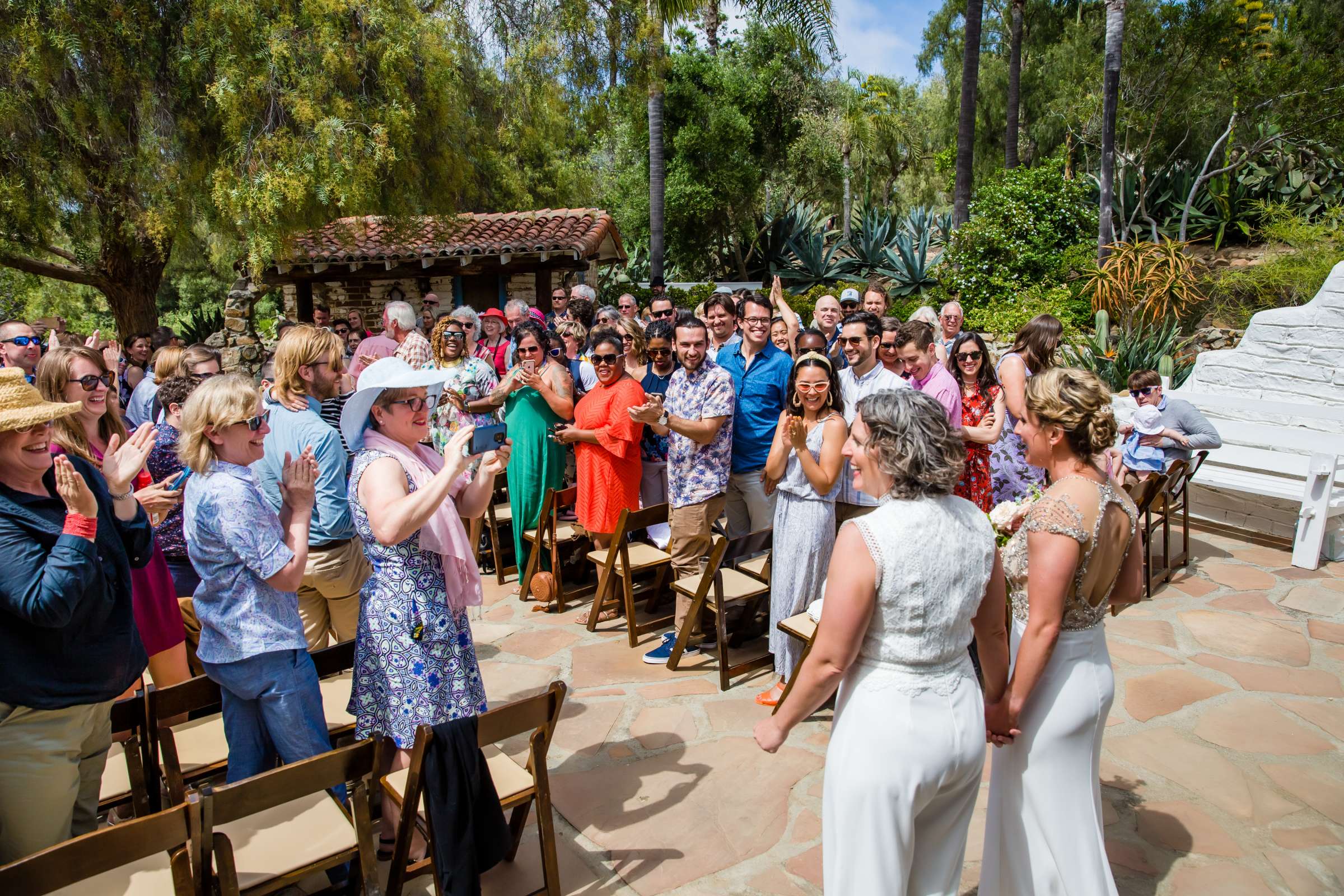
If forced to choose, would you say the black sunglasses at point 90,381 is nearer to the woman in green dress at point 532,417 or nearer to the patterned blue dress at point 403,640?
the patterned blue dress at point 403,640

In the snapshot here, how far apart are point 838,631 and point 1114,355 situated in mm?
9743

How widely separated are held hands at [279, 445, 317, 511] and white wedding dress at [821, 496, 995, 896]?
6.11ft

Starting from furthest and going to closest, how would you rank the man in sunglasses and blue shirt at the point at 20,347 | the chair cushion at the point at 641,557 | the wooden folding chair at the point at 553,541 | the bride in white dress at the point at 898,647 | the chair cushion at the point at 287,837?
the wooden folding chair at the point at 553,541 < the man in sunglasses and blue shirt at the point at 20,347 < the chair cushion at the point at 641,557 < the chair cushion at the point at 287,837 < the bride in white dress at the point at 898,647

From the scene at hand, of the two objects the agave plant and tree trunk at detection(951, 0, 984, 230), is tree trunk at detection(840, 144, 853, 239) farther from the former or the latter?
tree trunk at detection(951, 0, 984, 230)

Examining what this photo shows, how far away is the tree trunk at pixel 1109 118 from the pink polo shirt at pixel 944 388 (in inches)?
460

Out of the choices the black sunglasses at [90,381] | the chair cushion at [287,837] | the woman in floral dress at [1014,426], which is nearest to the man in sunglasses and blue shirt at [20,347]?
the black sunglasses at [90,381]

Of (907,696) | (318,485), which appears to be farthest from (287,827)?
(907,696)

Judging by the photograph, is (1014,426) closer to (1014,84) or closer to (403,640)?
(403,640)

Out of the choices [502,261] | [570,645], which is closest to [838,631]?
[570,645]

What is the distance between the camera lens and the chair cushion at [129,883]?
2434mm

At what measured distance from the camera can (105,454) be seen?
4.16 m

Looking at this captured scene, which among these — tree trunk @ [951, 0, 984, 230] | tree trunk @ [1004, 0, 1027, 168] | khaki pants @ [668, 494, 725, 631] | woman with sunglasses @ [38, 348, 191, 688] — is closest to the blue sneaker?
khaki pants @ [668, 494, 725, 631]

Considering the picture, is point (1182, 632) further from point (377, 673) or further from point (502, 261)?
point (502, 261)

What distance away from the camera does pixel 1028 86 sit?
2808 cm
